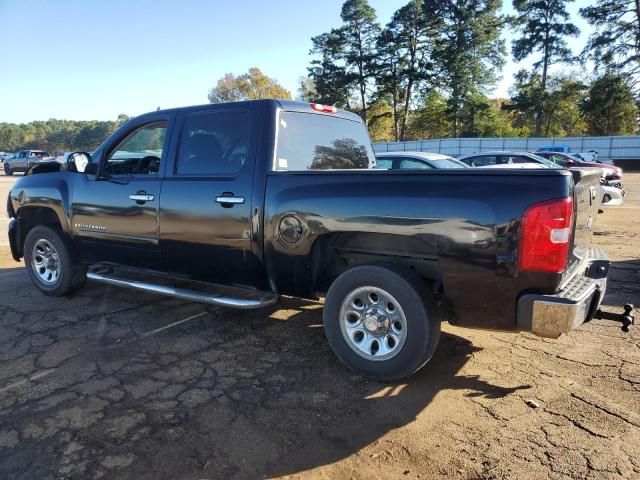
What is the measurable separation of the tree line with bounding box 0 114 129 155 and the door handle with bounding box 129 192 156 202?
11459 cm

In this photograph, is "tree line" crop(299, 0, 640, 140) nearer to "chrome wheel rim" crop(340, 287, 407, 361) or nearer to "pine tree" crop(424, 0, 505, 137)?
"pine tree" crop(424, 0, 505, 137)

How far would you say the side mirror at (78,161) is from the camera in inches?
195

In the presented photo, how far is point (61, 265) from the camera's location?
5293 mm

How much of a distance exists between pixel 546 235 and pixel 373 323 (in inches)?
49.8

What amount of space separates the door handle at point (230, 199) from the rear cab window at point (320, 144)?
369mm

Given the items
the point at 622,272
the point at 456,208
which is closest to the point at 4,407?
the point at 456,208

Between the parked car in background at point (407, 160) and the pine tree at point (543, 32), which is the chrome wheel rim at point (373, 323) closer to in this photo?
the parked car in background at point (407, 160)

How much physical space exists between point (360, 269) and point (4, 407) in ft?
8.08

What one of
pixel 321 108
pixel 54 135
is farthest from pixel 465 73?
pixel 54 135

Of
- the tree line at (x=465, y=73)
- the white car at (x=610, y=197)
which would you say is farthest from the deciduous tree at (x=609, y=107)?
the white car at (x=610, y=197)

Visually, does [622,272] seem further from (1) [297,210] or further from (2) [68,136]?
(2) [68,136]

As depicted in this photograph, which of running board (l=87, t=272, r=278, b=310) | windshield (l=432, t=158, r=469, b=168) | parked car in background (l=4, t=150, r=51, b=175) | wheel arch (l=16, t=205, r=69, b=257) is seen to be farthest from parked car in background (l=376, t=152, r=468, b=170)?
parked car in background (l=4, t=150, r=51, b=175)

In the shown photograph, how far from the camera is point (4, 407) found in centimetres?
311

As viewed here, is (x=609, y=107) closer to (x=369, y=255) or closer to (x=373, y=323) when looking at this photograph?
(x=369, y=255)
